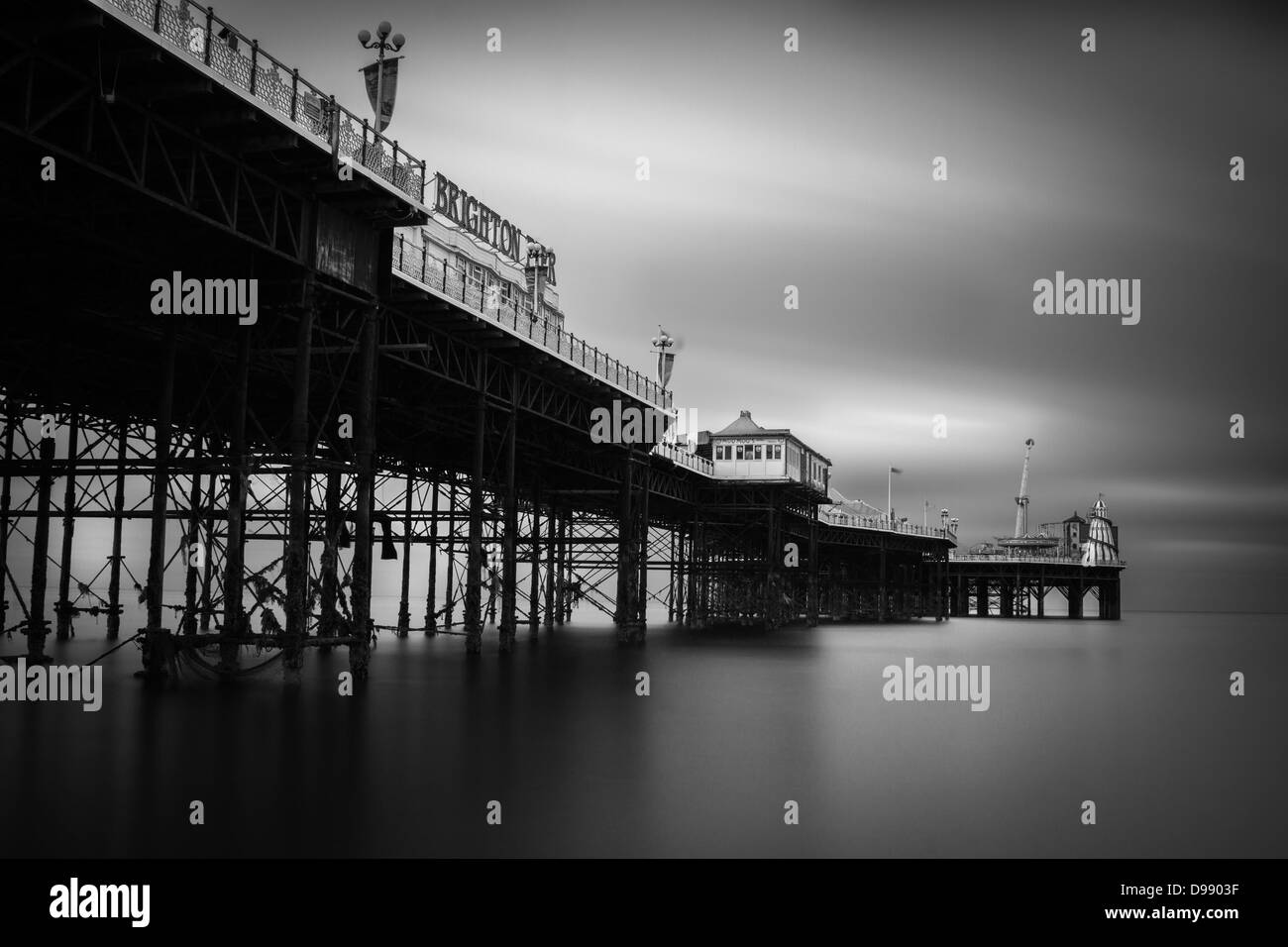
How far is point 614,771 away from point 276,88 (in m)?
15.2

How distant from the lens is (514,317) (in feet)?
119

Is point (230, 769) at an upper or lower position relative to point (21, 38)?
lower

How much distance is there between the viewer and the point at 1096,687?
38938 mm

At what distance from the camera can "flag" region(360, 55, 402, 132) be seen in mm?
27750

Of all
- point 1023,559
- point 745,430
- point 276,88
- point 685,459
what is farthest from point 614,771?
point 1023,559

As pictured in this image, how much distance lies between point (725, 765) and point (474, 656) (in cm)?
2119

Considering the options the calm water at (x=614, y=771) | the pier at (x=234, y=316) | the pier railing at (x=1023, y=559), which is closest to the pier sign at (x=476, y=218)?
the pier at (x=234, y=316)

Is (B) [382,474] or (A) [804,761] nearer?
(A) [804,761]

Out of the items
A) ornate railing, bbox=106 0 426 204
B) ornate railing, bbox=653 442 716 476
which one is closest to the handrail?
ornate railing, bbox=106 0 426 204

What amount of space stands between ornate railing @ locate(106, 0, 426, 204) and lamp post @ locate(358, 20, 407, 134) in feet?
4.27

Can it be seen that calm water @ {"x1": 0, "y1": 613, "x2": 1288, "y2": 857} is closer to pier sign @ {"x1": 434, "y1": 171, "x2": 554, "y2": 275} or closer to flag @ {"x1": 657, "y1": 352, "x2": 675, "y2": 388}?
pier sign @ {"x1": 434, "y1": 171, "x2": 554, "y2": 275}
